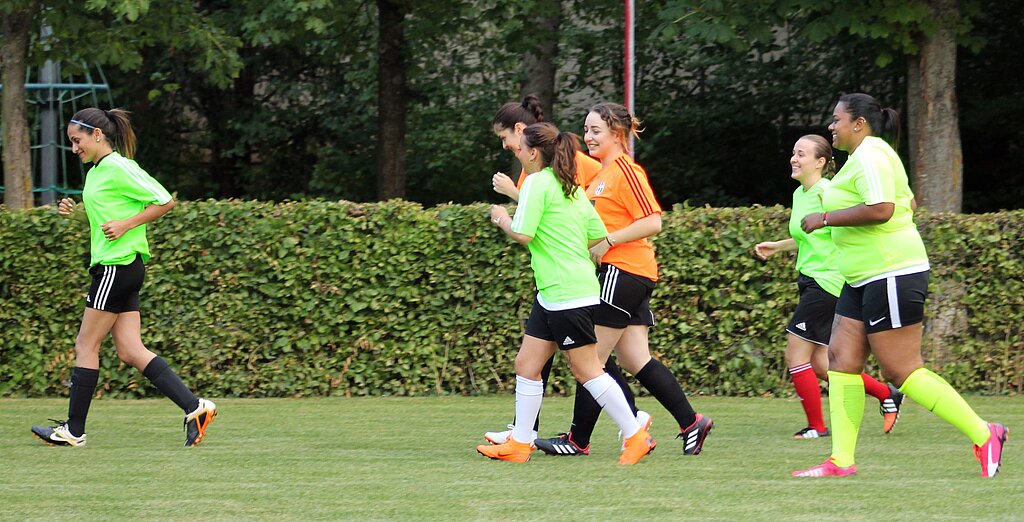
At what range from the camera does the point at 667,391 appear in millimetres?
6852

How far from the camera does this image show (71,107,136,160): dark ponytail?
7215 millimetres

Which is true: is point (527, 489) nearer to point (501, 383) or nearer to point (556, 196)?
point (556, 196)

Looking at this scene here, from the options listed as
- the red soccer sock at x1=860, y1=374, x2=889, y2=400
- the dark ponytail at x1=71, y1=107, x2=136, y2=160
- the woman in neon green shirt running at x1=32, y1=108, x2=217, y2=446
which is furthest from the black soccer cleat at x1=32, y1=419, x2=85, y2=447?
the red soccer sock at x1=860, y1=374, x2=889, y2=400

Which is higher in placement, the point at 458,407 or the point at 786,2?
the point at 786,2

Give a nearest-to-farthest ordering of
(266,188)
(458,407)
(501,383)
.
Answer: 1. (458,407)
2. (501,383)
3. (266,188)

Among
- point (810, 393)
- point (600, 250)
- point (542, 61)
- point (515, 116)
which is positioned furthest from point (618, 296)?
point (542, 61)

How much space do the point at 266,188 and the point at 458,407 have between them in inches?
387

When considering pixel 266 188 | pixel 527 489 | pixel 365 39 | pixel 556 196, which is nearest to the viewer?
pixel 527 489

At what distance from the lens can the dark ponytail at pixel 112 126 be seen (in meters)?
7.21

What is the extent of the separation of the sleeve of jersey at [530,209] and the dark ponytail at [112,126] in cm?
246

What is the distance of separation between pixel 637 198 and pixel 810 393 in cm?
205

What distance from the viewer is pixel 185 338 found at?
9.86 m

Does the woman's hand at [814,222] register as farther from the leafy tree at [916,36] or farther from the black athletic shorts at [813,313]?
the leafy tree at [916,36]

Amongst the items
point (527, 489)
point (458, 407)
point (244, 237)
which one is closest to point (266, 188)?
point (244, 237)
